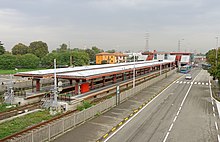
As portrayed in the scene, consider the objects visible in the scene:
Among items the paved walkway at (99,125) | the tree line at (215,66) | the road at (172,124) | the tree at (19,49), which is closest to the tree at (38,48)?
the tree at (19,49)

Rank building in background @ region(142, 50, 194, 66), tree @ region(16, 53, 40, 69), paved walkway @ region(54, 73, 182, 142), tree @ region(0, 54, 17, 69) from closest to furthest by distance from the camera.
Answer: paved walkway @ region(54, 73, 182, 142) < tree @ region(0, 54, 17, 69) < tree @ region(16, 53, 40, 69) < building in background @ region(142, 50, 194, 66)

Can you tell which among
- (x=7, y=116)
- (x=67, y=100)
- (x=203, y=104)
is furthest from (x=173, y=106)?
(x=7, y=116)

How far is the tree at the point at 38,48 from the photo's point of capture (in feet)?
366

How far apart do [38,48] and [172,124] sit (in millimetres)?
107200

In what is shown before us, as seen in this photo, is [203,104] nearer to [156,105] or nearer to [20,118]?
[156,105]

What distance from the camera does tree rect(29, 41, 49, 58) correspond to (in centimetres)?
11156

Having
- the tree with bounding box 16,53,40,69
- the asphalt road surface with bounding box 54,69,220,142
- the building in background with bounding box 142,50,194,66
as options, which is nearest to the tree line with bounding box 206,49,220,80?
the asphalt road surface with bounding box 54,69,220,142

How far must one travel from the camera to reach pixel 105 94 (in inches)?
1468

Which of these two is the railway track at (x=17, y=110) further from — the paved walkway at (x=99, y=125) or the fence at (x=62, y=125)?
the paved walkway at (x=99, y=125)

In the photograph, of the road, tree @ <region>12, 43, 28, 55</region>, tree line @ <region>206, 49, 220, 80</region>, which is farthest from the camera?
tree @ <region>12, 43, 28, 55</region>

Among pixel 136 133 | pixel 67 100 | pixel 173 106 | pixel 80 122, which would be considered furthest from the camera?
pixel 173 106

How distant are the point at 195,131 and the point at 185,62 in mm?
113191

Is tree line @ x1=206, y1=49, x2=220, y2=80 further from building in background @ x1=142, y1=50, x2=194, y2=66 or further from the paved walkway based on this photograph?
building in background @ x1=142, y1=50, x2=194, y2=66

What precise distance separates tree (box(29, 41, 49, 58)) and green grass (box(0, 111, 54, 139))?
9104cm
